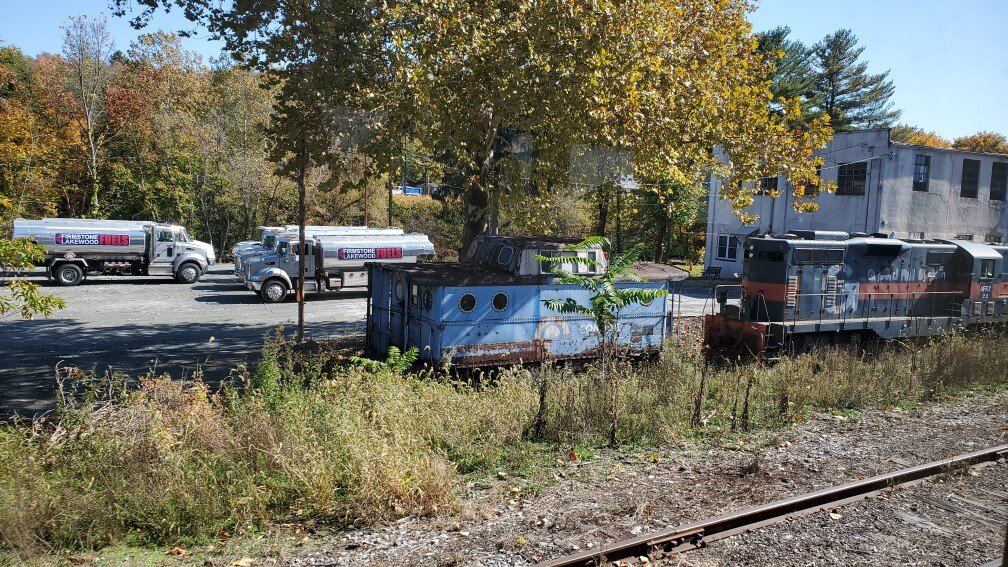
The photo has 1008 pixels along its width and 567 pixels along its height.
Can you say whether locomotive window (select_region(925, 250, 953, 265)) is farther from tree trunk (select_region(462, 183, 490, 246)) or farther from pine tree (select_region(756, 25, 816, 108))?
pine tree (select_region(756, 25, 816, 108))

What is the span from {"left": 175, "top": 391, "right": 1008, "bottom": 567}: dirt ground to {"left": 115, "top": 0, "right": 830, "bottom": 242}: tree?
6.29 meters

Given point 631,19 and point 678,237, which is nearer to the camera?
point 631,19

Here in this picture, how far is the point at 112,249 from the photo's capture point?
27.4 meters

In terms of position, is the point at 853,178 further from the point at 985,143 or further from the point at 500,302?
the point at 985,143

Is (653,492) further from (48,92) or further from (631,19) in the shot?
(48,92)

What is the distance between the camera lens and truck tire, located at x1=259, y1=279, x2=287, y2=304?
24.0 meters

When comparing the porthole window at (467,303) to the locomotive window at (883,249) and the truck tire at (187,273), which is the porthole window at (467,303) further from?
the truck tire at (187,273)

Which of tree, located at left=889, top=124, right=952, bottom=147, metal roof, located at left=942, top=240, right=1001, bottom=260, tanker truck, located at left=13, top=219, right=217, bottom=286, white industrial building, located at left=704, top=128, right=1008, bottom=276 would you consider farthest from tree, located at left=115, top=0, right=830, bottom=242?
tree, located at left=889, top=124, right=952, bottom=147

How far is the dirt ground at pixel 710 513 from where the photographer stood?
5.91 metres

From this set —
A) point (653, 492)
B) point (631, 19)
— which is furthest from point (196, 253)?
point (653, 492)

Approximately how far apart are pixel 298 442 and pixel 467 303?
520 cm

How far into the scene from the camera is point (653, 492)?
729cm

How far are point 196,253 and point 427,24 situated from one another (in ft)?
72.9

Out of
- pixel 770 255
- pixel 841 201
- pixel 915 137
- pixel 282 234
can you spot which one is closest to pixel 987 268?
pixel 770 255
